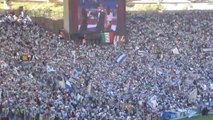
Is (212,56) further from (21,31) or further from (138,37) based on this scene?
(21,31)

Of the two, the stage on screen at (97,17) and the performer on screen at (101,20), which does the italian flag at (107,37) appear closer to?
the stage on screen at (97,17)

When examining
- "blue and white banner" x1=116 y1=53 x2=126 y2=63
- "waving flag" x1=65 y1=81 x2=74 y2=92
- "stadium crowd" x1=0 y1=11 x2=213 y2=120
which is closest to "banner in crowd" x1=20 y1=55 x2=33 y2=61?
"stadium crowd" x1=0 y1=11 x2=213 y2=120

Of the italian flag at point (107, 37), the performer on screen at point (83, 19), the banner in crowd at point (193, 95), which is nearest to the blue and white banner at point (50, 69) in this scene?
the performer on screen at point (83, 19)

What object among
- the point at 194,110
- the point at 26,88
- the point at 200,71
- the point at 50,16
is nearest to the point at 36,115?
the point at 26,88

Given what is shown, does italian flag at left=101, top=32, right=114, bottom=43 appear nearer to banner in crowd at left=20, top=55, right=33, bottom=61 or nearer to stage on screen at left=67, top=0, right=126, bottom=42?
stage on screen at left=67, top=0, right=126, bottom=42

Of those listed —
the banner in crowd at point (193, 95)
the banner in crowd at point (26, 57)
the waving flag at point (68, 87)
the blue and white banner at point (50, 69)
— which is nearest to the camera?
the waving flag at point (68, 87)

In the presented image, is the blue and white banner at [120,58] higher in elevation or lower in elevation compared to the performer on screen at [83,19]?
lower
